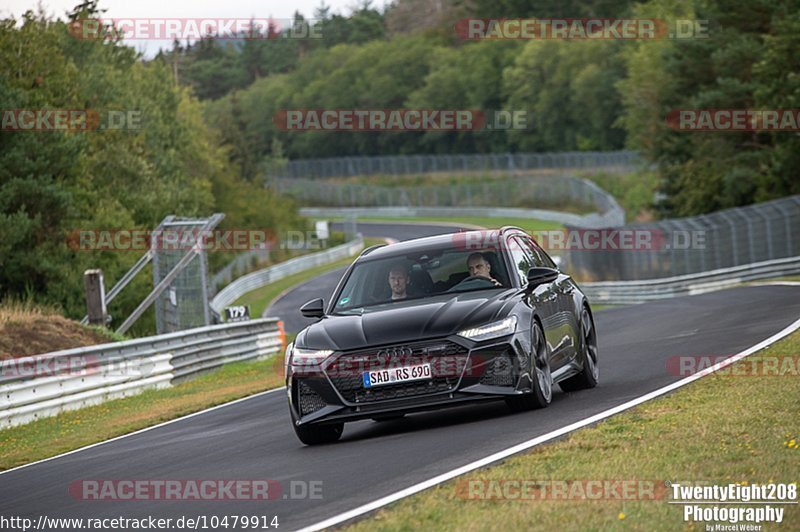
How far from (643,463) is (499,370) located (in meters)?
2.78

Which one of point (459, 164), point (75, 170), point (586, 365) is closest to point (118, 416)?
point (586, 365)

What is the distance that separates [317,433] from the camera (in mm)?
11508

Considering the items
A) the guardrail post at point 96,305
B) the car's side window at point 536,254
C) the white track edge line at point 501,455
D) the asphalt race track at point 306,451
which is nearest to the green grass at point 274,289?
the guardrail post at point 96,305

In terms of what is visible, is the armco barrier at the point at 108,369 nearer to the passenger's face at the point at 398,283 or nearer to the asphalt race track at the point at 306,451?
the asphalt race track at the point at 306,451

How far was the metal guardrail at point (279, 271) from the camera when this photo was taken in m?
64.6

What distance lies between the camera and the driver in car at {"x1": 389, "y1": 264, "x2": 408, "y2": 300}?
483 inches

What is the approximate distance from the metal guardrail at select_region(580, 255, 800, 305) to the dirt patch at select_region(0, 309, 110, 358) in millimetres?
21865

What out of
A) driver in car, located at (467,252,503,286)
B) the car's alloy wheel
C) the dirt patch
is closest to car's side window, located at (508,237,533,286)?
driver in car, located at (467,252,503,286)

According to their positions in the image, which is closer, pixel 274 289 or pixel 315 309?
pixel 315 309

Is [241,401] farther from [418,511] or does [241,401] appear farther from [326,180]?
[326,180]

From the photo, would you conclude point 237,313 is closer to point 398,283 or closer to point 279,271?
point 398,283

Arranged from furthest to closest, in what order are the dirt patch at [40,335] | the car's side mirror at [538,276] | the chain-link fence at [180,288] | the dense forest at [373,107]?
the dense forest at [373,107]
the chain-link fence at [180,288]
the dirt patch at [40,335]
the car's side mirror at [538,276]

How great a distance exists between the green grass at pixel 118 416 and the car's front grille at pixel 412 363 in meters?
4.18

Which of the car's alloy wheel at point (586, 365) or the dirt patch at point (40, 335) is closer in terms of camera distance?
the car's alloy wheel at point (586, 365)
